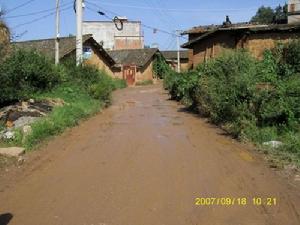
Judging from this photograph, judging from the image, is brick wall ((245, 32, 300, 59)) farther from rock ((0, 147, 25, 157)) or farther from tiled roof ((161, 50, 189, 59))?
tiled roof ((161, 50, 189, 59))

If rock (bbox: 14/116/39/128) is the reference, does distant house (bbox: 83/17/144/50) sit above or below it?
above

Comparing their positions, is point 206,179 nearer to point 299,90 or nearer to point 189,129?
point 299,90

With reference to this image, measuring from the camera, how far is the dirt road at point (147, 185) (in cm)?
729

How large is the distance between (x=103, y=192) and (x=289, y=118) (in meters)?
6.72

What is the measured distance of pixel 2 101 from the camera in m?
18.8

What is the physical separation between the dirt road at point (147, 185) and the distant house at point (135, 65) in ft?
131

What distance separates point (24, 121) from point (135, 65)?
130 feet

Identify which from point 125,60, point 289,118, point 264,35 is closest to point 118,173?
point 289,118

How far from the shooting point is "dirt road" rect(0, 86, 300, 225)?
7293mm

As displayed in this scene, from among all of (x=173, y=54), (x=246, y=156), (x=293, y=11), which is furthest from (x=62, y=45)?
(x=173, y=54)

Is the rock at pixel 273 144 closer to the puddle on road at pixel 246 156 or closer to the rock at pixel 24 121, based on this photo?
the puddle on road at pixel 246 156

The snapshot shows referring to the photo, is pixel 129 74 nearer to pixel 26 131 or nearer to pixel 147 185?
pixel 26 131
